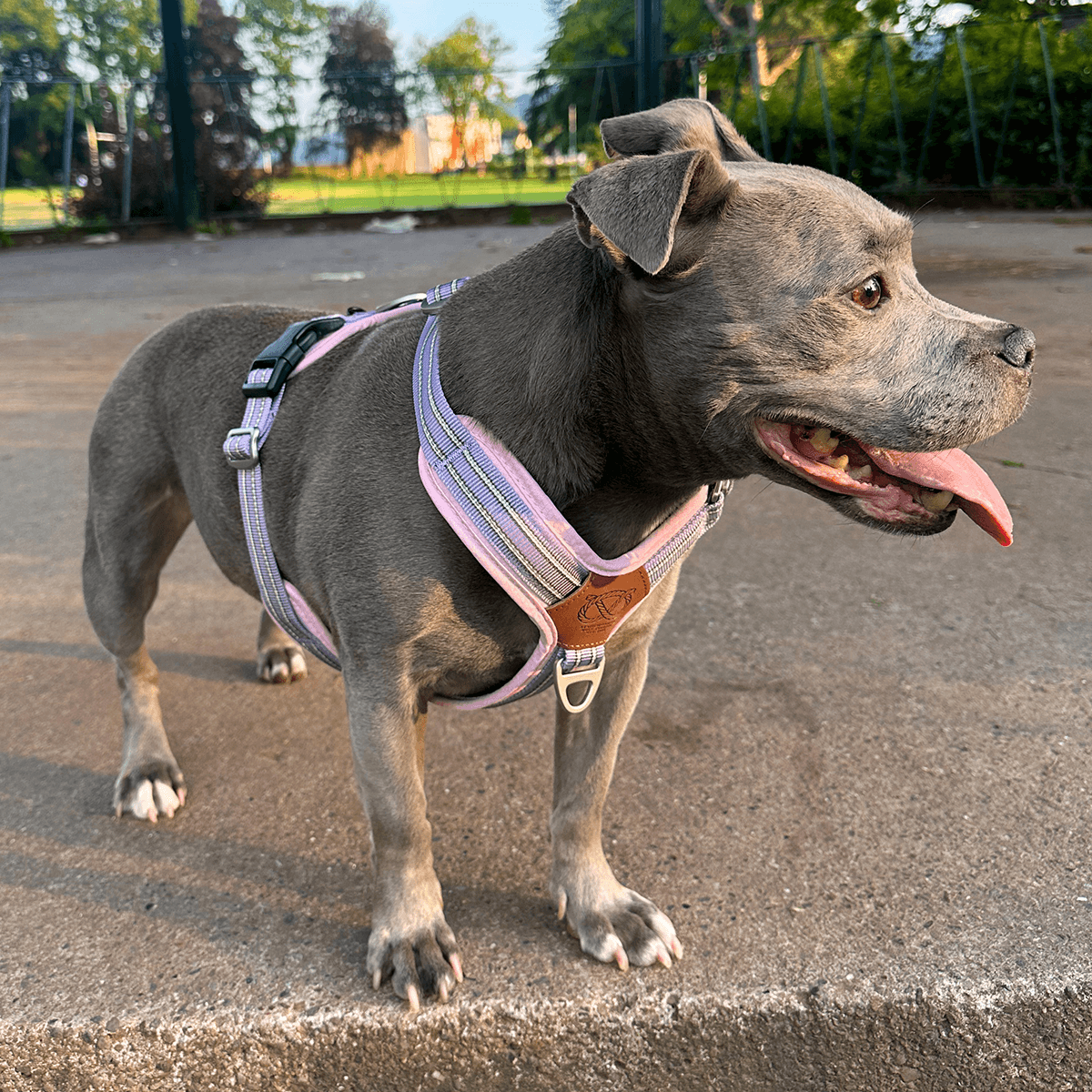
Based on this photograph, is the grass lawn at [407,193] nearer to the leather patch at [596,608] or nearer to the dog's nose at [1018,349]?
the leather patch at [596,608]

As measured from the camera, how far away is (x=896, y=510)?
201 centimetres

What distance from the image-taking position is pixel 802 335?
187 cm

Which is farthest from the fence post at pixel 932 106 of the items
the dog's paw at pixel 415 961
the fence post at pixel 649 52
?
the dog's paw at pixel 415 961

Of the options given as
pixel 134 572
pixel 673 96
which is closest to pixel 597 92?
pixel 673 96

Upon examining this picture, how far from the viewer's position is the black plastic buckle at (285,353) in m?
2.56

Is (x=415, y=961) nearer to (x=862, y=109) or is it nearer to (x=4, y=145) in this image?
(x=862, y=109)

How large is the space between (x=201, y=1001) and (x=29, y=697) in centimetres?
174

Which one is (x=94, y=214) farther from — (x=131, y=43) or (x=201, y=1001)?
(x=131, y=43)

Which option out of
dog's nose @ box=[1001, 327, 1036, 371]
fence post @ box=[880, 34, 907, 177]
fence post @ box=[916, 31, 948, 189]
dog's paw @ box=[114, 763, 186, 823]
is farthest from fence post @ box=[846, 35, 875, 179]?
dog's paw @ box=[114, 763, 186, 823]

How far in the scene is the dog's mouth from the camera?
1968mm

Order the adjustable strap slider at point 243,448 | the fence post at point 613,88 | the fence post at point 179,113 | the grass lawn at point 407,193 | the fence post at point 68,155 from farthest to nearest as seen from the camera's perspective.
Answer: the grass lawn at point 407,193
the fence post at point 68,155
the fence post at point 613,88
the fence post at point 179,113
the adjustable strap slider at point 243,448

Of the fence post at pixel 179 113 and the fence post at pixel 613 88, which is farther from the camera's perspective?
the fence post at pixel 613 88

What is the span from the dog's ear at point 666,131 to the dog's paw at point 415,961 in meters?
1.85

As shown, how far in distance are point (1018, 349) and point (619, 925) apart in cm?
156
